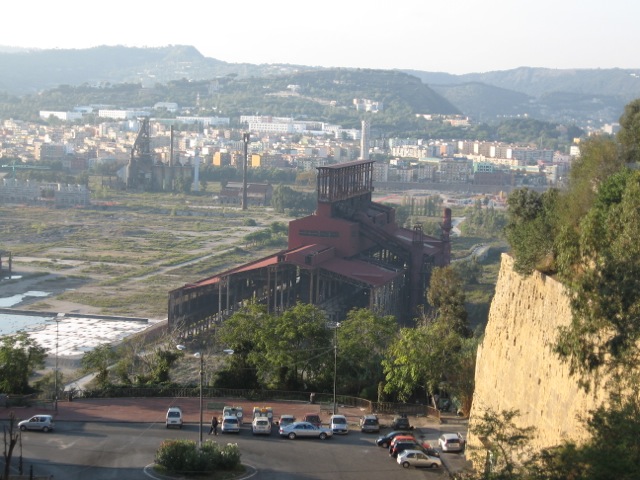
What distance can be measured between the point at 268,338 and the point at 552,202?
6109mm

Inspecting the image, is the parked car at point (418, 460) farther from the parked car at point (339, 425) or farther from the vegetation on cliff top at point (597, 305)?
the parked car at point (339, 425)

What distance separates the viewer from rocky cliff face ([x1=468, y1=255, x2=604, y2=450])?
35.3 ft

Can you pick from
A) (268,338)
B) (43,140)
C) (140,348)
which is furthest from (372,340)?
(43,140)

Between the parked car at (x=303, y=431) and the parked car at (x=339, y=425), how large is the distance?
187 millimetres

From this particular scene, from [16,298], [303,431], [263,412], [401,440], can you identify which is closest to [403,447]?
[401,440]

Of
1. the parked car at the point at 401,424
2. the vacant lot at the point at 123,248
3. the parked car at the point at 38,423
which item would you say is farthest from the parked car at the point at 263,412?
the vacant lot at the point at 123,248

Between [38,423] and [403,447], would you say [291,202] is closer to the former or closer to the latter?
[38,423]

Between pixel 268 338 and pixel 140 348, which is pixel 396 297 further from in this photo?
pixel 268 338

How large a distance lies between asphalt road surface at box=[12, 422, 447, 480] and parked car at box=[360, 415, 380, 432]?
0.11 meters

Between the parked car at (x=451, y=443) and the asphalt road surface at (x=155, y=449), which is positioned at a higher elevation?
the parked car at (x=451, y=443)

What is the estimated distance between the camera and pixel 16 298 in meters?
34.5

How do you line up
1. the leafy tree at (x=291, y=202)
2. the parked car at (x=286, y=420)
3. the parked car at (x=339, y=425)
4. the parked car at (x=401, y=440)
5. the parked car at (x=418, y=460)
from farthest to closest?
the leafy tree at (x=291, y=202) → the parked car at (x=286, y=420) → the parked car at (x=339, y=425) → the parked car at (x=401, y=440) → the parked car at (x=418, y=460)

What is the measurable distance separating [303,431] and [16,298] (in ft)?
72.4

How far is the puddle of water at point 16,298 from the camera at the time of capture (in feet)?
109
